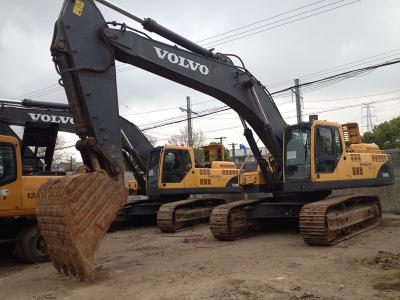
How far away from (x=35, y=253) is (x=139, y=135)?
620cm

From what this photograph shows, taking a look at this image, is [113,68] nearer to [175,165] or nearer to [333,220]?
[333,220]

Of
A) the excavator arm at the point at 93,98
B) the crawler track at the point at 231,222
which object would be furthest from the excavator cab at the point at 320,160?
the excavator arm at the point at 93,98

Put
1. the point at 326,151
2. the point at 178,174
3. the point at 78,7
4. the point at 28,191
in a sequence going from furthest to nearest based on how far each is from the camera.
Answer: the point at 178,174, the point at 326,151, the point at 28,191, the point at 78,7

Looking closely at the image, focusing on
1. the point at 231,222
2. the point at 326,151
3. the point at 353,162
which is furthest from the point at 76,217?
the point at 353,162

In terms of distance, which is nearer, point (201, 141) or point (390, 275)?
point (390, 275)

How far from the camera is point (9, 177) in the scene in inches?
337

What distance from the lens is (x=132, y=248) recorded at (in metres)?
10.0

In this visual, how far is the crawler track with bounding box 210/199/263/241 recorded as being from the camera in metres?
9.98

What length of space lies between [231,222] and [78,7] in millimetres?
5530

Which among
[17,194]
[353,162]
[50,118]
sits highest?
[50,118]

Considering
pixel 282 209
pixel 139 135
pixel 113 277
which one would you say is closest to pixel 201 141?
pixel 139 135

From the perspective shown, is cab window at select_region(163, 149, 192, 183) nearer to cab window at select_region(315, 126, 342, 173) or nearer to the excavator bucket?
cab window at select_region(315, 126, 342, 173)

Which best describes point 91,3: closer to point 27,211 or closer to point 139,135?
point 27,211

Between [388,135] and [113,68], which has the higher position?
[388,135]
